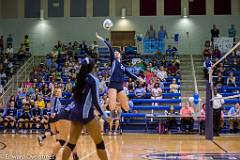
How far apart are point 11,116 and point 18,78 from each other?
652 centimetres

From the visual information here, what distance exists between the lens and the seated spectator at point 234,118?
20.2 meters

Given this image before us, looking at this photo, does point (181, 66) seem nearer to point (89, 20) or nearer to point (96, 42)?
point (96, 42)

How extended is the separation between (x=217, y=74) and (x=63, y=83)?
803cm

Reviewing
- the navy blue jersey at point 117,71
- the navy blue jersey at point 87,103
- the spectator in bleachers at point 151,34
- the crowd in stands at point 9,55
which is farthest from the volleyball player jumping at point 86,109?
the spectator in bleachers at point 151,34

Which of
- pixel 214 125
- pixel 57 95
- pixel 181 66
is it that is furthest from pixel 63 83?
pixel 57 95

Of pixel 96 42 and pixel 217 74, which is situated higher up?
pixel 96 42

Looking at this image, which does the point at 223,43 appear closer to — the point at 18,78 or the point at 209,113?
the point at 209,113

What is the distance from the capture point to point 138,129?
2211 cm

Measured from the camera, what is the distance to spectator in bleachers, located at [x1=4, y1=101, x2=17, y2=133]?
71.4 feet

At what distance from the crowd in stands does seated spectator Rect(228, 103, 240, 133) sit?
486 inches

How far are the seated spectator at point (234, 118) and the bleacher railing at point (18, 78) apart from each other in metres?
11.3

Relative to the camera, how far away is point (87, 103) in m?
7.67

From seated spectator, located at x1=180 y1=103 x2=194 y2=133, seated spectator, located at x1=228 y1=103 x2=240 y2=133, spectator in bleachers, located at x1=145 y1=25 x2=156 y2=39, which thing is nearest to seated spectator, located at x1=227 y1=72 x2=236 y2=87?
seated spectator, located at x1=228 y1=103 x2=240 y2=133

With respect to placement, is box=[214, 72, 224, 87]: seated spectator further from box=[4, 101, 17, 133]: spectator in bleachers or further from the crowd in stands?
the crowd in stands
